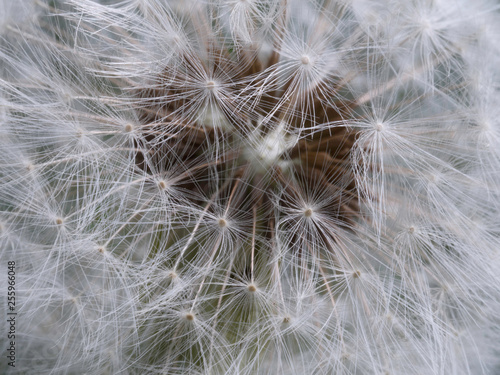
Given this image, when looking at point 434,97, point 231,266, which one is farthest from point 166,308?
point 434,97

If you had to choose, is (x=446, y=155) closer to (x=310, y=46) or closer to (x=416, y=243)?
(x=416, y=243)

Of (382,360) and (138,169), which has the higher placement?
(138,169)

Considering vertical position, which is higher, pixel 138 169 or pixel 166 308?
pixel 138 169

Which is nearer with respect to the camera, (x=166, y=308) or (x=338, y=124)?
(x=166, y=308)

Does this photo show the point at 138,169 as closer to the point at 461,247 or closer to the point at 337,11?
the point at 337,11


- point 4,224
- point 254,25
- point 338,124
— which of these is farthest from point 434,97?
point 4,224

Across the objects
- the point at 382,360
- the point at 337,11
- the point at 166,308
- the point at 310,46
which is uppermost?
the point at 337,11
